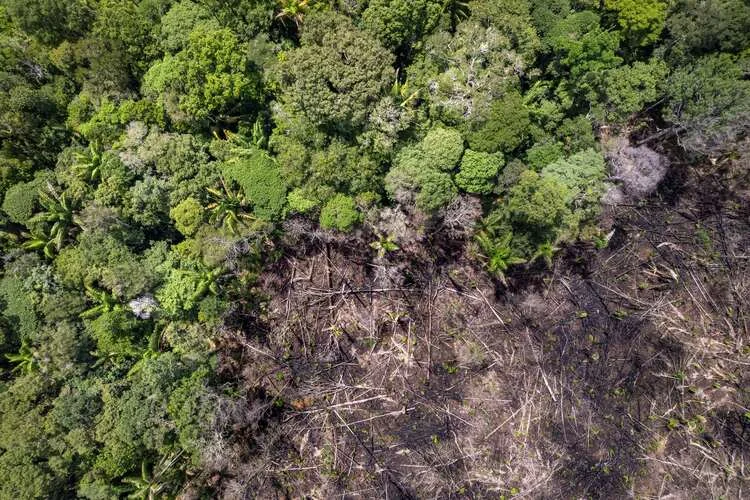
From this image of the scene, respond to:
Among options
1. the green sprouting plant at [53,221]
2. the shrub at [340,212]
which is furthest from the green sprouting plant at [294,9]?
the green sprouting plant at [53,221]

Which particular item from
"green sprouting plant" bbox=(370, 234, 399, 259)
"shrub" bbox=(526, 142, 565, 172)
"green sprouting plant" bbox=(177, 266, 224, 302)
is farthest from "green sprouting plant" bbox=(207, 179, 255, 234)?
"shrub" bbox=(526, 142, 565, 172)

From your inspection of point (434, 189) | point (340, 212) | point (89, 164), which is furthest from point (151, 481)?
point (434, 189)

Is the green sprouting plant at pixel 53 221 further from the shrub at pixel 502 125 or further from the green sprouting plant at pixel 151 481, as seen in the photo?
the shrub at pixel 502 125

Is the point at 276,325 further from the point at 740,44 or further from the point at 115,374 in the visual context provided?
the point at 740,44

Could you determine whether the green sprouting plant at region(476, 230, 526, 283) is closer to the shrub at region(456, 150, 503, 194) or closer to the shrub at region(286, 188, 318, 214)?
the shrub at region(456, 150, 503, 194)

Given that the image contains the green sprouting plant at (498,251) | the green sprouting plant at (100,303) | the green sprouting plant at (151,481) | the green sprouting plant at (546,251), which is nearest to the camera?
the green sprouting plant at (151,481)

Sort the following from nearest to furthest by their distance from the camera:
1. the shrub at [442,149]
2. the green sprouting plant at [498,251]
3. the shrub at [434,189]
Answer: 1. the shrub at [442,149]
2. the shrub at [434,189]
3. the green sprouting plant at [498,251]

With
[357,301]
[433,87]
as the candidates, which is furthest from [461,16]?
[357,301]
